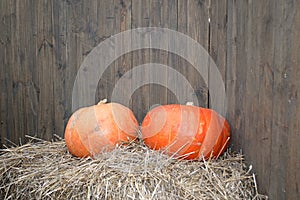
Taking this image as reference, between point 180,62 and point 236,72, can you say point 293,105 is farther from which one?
point 180,62

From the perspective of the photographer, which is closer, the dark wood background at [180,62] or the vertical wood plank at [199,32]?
the dark wood background at [180,62]

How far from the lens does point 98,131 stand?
2178mm

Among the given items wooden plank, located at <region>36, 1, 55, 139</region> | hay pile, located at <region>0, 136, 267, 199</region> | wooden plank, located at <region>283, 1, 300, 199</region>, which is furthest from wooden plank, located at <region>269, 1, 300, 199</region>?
wooden plank, located at <region>36, 1, 55, 139</region>

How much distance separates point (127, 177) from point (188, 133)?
49 centimetres

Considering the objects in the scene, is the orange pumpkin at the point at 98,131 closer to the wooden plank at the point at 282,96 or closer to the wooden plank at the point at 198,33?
the wooden plank at the point at 198,33

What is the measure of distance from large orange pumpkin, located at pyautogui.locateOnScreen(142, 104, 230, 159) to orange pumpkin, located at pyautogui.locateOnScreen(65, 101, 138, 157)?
15 centimetres

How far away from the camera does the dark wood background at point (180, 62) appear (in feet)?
5.49

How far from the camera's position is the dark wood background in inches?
65.9

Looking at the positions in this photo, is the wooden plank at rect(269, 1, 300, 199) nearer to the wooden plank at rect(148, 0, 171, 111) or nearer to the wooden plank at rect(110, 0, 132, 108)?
the wooden plank at rect(148, 0, 171, 111)

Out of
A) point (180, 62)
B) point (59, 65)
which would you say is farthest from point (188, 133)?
point (59, 65)

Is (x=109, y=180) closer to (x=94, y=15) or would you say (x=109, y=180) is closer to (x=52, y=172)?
(x=52, y=172)

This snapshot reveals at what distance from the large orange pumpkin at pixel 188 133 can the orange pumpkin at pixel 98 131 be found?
0.15 metres

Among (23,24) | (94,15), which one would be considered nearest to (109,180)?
(94,15)

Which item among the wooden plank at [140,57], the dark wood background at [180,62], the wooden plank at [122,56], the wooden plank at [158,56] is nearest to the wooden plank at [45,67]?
the dark wood background at [180,62]
